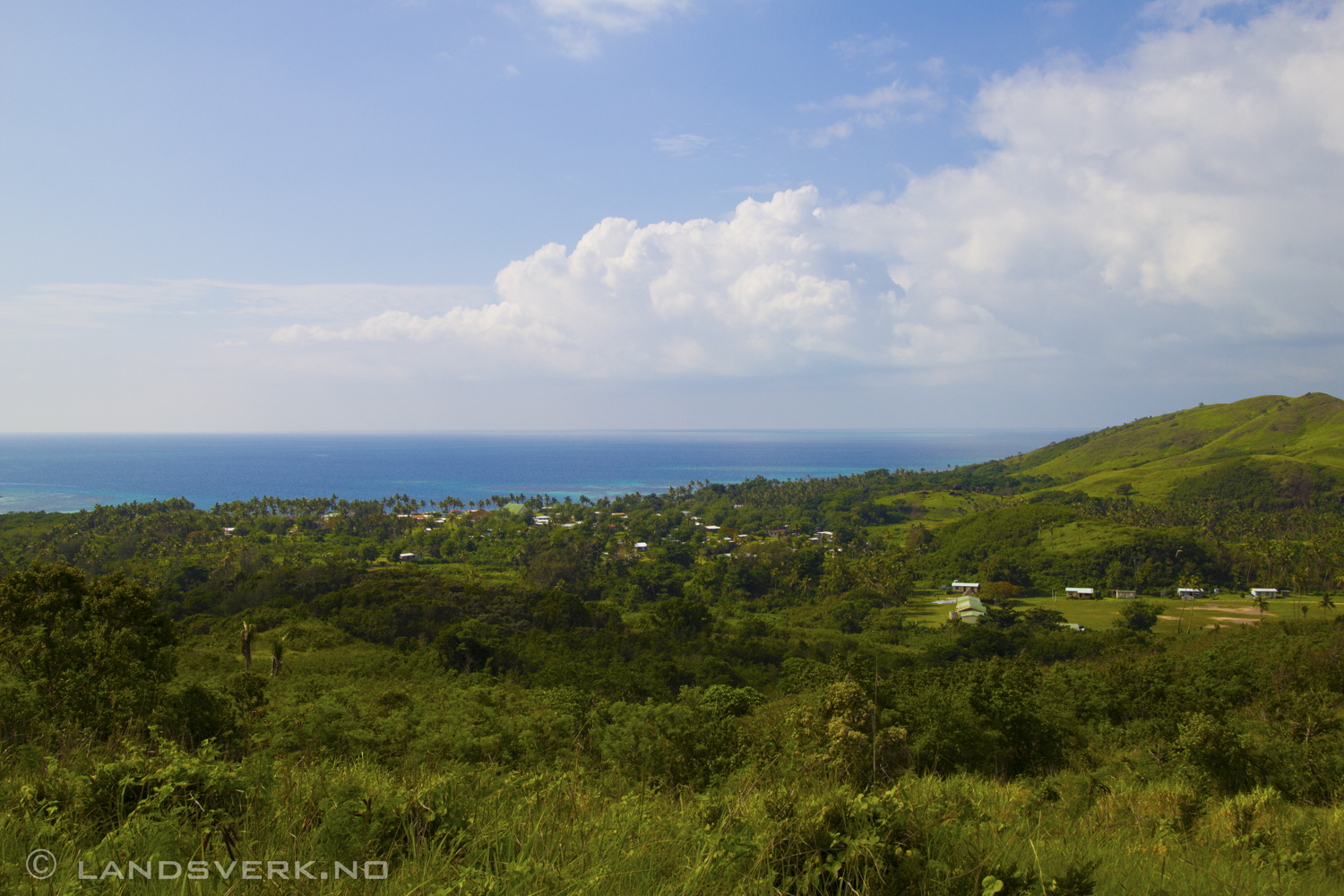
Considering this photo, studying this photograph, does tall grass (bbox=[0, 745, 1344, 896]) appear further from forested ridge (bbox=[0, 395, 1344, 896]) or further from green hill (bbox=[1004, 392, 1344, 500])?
green hill (bbox=[1004, 392, 1344, 500])

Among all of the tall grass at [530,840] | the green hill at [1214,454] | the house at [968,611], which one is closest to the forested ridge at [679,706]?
the tall grass at [530,840]

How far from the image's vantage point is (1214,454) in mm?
119812

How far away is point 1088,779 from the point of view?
31.8 ft

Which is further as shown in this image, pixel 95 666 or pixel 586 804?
pixel 95 666

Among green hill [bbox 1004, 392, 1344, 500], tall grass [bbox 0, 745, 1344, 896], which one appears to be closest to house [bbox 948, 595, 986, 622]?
tall grass [bbox 0, 745, 1344, 896]

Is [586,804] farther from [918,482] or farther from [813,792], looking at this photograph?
[918,482]

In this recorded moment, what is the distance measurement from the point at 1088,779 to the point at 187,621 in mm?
44260

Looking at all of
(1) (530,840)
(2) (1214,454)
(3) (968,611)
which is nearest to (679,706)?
(1) (530,840)

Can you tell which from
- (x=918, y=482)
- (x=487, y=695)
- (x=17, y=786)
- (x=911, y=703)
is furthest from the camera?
(x=918, y=482)

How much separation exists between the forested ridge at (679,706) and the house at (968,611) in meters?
0.57

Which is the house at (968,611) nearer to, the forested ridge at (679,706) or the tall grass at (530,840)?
the forested ridge at (679,706)

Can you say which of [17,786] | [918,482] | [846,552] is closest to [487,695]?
[17,786]

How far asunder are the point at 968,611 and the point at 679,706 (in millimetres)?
43892

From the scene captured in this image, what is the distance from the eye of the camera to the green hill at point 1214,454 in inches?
3639
